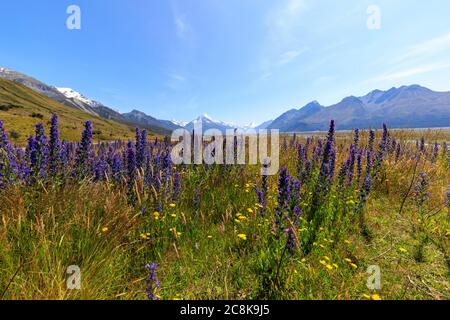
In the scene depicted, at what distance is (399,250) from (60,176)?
5.77 meters

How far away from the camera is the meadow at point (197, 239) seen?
259 centimetres

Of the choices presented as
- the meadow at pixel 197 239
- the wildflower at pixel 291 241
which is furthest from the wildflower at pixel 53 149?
the wildflower at pixel 291 241

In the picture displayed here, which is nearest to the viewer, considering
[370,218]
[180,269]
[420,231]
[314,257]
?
[180,269]

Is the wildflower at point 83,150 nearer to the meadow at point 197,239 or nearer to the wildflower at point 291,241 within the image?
the meadow at point 197,239

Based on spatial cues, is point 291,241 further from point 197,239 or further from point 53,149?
point 53,149

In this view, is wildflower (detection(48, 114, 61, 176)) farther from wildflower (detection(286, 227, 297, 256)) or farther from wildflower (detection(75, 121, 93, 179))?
wildflower (detection(286, 227, 297, 256))

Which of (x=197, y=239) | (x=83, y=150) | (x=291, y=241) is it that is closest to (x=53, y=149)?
(x=83, y=150)

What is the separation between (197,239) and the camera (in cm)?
377

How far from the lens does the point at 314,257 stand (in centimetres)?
329

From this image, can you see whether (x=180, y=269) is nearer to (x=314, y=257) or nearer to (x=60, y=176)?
(x=314, y=257)
